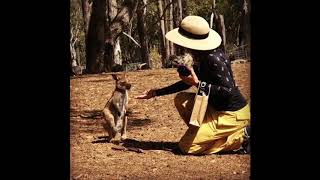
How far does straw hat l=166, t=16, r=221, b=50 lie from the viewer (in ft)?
14.9

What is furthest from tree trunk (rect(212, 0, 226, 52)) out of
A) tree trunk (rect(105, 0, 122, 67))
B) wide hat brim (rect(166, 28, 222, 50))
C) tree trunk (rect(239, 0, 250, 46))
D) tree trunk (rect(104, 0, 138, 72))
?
tree trunk (rect(105, 0, 122, 67))

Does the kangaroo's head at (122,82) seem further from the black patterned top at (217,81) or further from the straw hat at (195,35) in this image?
the straw hat at (195,35)

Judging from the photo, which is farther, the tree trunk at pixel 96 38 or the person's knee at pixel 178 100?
the person's knee at pixel 178 100

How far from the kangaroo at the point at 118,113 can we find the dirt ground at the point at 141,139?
0.08 meters

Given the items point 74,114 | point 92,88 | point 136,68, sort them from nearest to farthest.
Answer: point 74,114, point 92,88, point 136,68

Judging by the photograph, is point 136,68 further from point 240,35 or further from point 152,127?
point 240,35

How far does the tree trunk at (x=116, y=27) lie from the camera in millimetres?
4719

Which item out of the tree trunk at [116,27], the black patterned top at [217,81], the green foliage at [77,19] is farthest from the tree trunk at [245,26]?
the green foliage at [77,19]

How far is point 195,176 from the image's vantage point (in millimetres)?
4406

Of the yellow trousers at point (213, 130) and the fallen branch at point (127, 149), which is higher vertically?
the yellow trousers at point (213, 130)

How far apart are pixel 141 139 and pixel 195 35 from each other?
3.82ft

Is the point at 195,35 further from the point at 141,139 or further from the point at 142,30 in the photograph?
the point at 142,30
